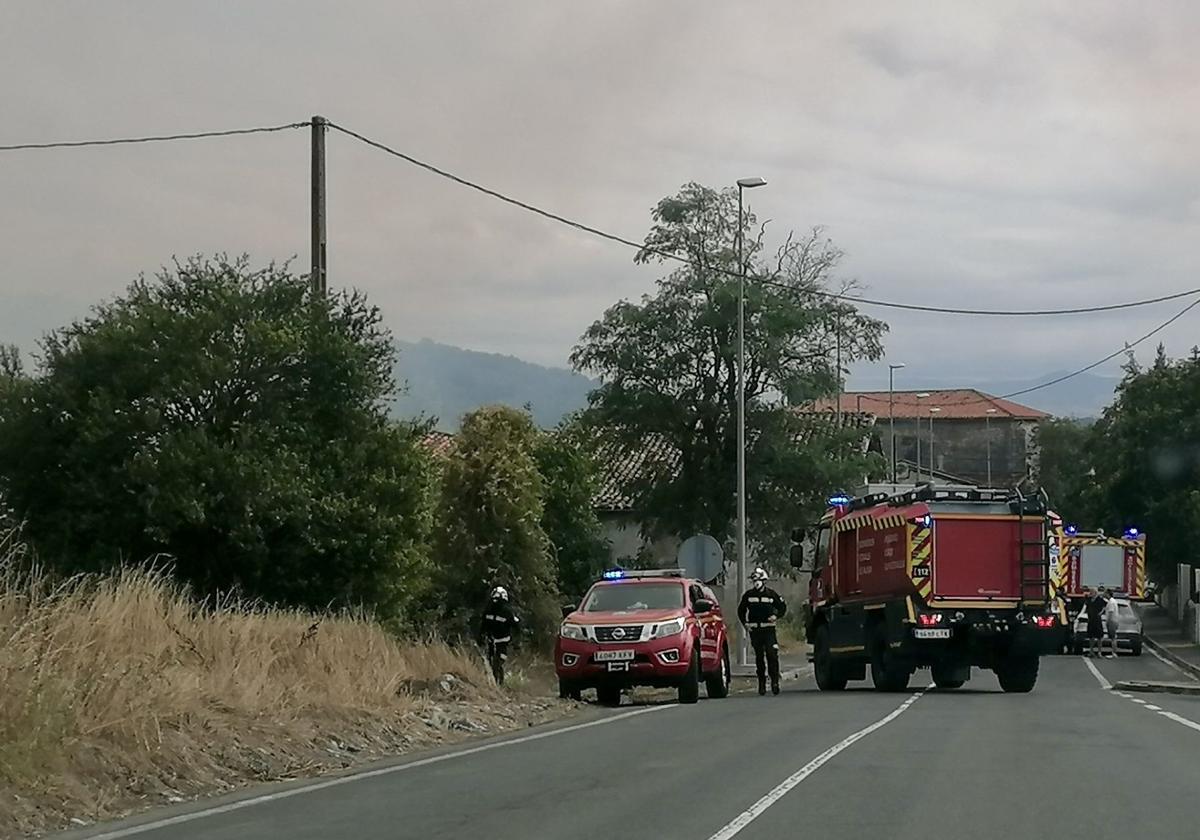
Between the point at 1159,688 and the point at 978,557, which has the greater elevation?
the point at 978,557

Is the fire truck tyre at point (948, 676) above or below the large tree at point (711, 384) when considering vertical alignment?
below

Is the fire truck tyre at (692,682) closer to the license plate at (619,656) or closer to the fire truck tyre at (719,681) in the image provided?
the license plate at (619,656)

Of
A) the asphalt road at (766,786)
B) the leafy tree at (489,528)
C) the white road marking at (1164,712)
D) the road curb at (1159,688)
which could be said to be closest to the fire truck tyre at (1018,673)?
the white road marking at (1164,712)

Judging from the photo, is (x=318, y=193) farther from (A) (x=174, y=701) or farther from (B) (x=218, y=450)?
(A) (x=174, y=701)

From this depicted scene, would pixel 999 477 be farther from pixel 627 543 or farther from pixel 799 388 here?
pixel 799 388

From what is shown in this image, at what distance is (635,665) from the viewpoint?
969 inches

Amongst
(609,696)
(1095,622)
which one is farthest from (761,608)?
(1095,622)

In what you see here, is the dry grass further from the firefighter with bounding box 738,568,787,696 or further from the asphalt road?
the firefighter with bounding box 738,568,787,696

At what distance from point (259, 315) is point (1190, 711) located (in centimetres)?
1450

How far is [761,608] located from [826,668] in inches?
130

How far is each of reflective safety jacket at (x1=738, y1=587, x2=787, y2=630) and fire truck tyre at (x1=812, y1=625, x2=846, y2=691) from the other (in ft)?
9.36

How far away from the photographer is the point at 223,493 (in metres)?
26.3

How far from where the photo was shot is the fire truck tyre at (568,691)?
25.1 m

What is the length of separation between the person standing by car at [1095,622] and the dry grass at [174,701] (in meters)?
32.4
